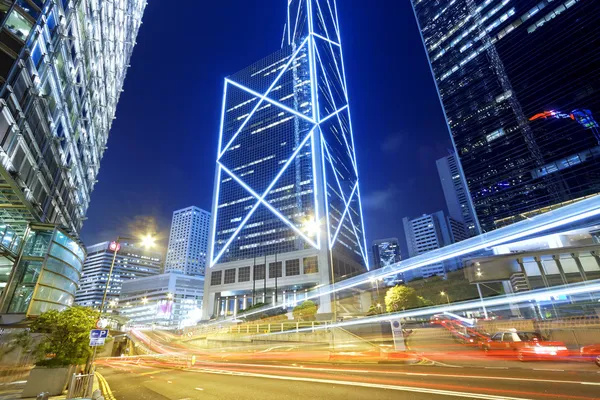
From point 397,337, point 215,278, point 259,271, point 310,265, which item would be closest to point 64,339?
point 397,337

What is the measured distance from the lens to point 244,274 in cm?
9581

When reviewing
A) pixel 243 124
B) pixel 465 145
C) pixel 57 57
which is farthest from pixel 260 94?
pixel 57 57

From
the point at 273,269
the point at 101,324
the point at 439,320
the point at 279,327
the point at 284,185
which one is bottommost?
the point at 279,327

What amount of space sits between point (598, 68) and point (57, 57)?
94818 millimetres

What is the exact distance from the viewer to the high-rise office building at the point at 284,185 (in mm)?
90562

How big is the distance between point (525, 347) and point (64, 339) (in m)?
22.7

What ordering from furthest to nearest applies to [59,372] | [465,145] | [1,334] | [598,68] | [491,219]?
[465,145] < [491,219] < [598,68] < [1,334] < [59,372]

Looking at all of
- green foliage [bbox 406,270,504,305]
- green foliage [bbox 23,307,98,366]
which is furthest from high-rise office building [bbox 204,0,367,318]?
green foliage [bbox 23,307,98,366]

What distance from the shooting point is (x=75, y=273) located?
1144 inches

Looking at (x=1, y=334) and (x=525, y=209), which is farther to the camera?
(x=525, y=209)

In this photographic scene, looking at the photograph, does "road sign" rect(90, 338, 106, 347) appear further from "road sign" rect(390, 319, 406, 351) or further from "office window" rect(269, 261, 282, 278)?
"office window" rect(269, 261, 282, 278)

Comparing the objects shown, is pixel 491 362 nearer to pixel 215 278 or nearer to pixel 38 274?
pixel 38 274

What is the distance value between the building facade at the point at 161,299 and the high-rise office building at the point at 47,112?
141 metres

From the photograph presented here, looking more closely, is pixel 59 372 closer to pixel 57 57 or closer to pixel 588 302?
pixel 57 57
